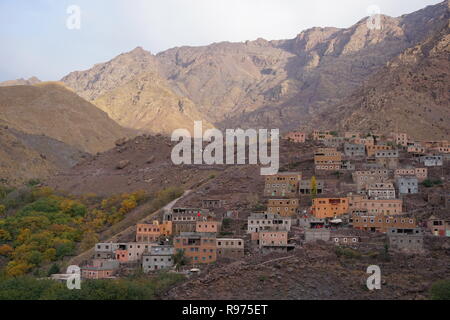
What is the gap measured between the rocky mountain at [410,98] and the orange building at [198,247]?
53.8 meters

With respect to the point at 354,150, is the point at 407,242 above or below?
below

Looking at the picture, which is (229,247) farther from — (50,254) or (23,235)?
(23,235)

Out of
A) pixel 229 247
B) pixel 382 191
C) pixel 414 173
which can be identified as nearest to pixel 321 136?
pixel 414 173

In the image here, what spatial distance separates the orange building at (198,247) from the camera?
154 feet

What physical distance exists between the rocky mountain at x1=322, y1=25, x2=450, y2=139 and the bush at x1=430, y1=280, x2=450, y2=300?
2250 inches

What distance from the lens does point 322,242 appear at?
155 feet

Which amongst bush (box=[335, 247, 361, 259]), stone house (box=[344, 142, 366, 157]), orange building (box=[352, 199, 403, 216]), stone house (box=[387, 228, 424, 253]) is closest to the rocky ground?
bush (box=[335, 247, 361, 259])

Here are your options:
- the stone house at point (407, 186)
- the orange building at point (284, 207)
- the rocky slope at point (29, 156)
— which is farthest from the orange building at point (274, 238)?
the rocky slope at point (29, 156)

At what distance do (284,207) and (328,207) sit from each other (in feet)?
10.2

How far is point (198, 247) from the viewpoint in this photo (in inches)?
1858

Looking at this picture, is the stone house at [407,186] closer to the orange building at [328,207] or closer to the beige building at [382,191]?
the beige building at [382,191]

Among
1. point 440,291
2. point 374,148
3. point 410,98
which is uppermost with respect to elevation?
point 410,98

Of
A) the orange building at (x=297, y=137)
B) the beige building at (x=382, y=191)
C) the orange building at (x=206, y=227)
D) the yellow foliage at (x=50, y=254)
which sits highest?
the orange building at (x=297, y=137)
